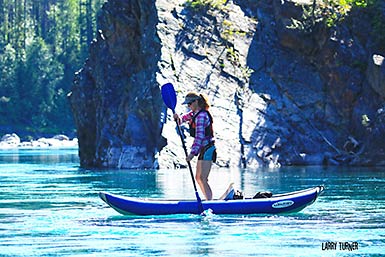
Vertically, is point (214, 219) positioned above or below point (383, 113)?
below

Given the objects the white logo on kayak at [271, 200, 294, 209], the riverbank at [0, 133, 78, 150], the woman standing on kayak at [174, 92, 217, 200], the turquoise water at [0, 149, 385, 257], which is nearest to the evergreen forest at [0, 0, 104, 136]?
the riverbank at [0, 133, 78, 150]

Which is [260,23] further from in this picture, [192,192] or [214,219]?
[214,219]

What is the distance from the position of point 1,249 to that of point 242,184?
730 inches

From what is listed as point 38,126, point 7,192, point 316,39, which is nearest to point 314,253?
point 7,192

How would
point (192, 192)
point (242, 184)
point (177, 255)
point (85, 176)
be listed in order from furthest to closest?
point (85, 176)
point (242, 184)
point (192, 192)
point (177, 255)

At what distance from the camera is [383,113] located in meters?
51.7

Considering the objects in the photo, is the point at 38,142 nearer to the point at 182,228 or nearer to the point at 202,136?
the point at 202,136

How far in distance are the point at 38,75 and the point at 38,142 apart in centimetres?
1202

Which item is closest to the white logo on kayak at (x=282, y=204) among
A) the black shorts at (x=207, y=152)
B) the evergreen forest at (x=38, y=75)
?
the black shorts at (x=207, y=152)

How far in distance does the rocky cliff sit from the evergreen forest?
73.9 m

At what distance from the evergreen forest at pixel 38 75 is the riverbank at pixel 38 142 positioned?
2.88 metres

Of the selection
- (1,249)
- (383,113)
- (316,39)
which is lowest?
(1,249)

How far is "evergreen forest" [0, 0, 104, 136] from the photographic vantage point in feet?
436

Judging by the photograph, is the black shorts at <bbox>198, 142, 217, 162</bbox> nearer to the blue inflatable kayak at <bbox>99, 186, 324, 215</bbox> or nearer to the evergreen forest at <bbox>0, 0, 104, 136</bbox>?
the blue inflatable kayak at <bbox>99, 186, 324, 215</bbox>
